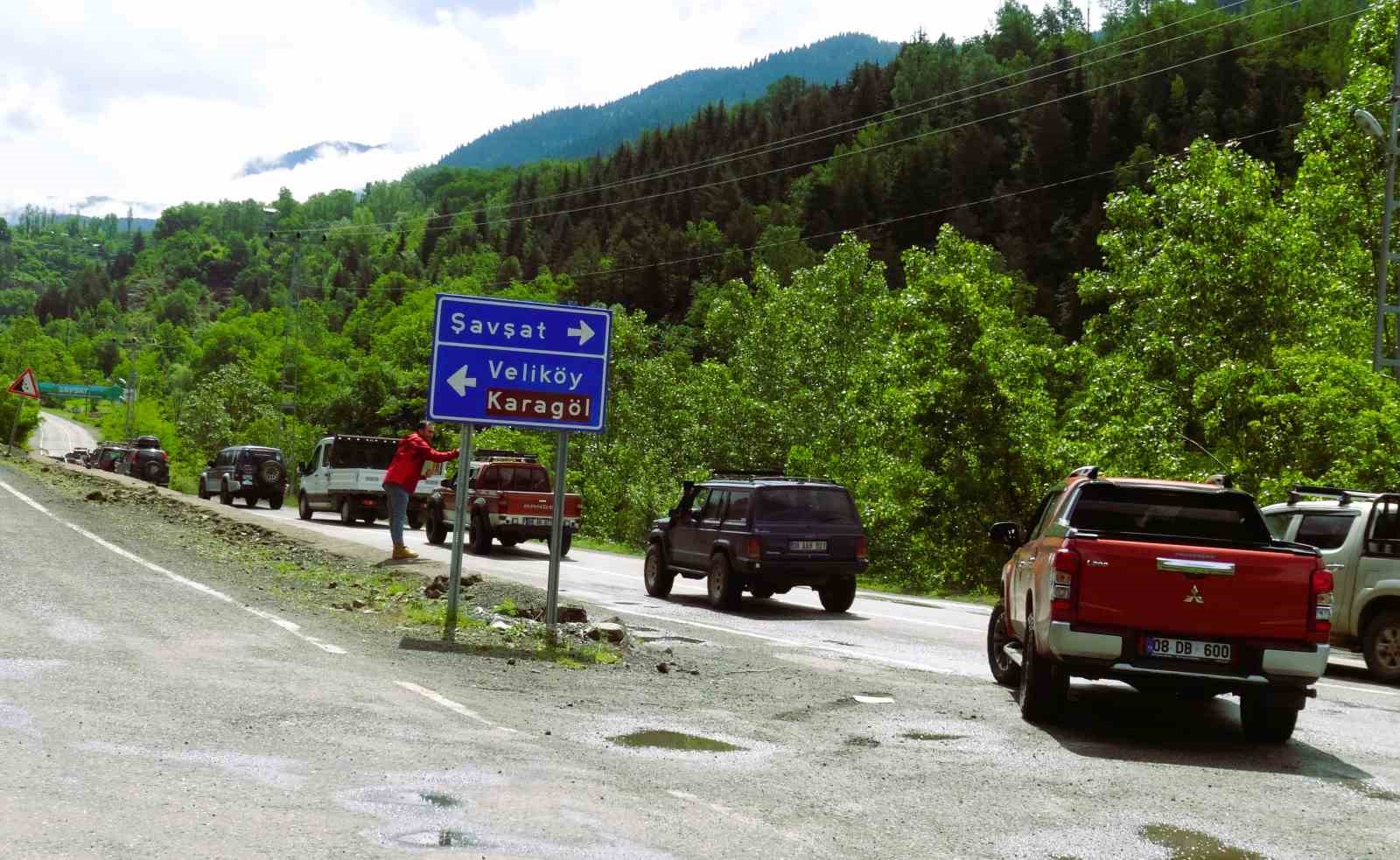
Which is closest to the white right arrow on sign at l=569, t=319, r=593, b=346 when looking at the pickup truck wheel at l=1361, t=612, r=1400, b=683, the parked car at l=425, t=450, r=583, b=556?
the pickup truck wheel at l=1361, t=612, r=1400, b=683

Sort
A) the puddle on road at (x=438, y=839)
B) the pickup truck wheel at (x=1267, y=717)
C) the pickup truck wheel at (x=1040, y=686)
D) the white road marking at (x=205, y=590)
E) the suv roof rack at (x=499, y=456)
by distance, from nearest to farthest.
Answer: the puddle on road at (x=438, y=839) < the pickup truck wheel at (x=1267, y=717) < the pickup truck wheel at (x=1040, y=686) < the white road marking at (x=205, y=590) < the suv roof rack at (x=499, y=456)

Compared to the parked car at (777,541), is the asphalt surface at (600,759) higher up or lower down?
lower down

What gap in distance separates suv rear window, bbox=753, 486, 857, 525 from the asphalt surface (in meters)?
5.55

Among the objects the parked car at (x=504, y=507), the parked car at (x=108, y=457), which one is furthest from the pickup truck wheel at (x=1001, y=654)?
the parked car at (x=108, y=457)

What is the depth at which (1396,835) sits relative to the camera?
6637 mm

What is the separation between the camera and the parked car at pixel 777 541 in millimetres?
18578

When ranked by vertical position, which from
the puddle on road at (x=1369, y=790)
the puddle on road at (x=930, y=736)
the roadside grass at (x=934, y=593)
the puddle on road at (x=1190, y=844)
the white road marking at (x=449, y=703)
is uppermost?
the puddle on road at (x=1190, y=844)

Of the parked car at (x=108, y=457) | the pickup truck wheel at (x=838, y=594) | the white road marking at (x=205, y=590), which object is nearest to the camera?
the white road marking at (x=205, y=590)

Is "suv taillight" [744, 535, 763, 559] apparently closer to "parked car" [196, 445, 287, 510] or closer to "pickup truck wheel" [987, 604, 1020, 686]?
"pickup truck wheel" [987, 604, 1020, 686]

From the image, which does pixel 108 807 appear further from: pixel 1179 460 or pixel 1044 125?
pixel 1044 125

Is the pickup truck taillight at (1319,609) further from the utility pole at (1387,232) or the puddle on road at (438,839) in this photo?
the utility pole at (1387,232)

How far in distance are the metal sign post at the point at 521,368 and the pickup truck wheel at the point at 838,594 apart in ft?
21.3

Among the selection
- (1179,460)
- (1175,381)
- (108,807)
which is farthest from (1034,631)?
(1175,381)

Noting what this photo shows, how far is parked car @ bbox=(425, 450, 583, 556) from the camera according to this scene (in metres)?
28.3
